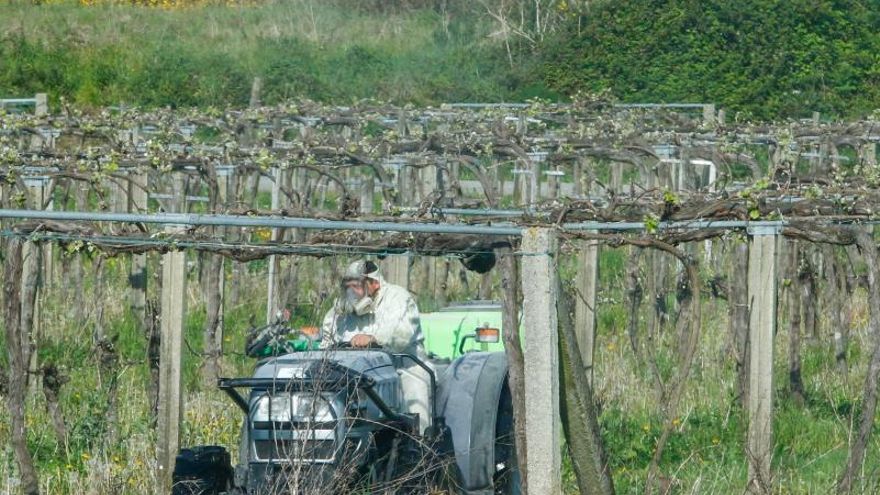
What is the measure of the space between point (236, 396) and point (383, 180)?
6558 mm

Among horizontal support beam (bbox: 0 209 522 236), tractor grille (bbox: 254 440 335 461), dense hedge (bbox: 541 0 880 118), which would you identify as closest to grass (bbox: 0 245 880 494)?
tractor grille (bbox: 254 440 335 461)

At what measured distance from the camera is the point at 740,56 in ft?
113

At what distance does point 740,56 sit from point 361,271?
26979 millimetres

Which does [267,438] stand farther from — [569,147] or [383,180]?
[569,147]

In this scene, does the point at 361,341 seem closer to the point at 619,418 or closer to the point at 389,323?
the point at 389,323

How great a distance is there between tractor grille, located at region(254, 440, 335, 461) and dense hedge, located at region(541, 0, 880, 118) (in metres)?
27.2

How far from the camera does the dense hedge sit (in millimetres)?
34125

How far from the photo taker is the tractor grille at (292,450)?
705 cm

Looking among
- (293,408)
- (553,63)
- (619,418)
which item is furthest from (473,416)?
(553,63)

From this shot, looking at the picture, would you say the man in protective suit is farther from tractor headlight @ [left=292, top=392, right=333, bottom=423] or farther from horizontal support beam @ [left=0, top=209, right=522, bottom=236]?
horizontal support beam @ [left=0, top=209, right=522, bottom=236]

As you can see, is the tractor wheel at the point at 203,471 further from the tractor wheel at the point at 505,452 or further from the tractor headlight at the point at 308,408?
the tractor wheel at the point at 505,452

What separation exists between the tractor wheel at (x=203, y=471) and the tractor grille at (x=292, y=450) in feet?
0.98

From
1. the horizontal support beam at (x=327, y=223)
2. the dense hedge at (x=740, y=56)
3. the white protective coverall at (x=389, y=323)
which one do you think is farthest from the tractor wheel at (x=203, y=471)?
the dense hedge at (x=740, y=56)

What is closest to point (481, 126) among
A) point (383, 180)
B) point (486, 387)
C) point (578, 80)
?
point (383, 180)
